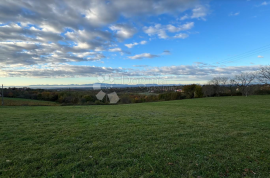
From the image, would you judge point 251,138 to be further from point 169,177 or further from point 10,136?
point 10,136

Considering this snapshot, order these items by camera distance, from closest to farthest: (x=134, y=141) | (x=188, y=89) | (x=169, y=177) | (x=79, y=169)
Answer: (x=169, y=177), (x=79, y=169), (x=134, y=141), (x=188, y=89)

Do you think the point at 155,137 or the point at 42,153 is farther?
the point at 155,137

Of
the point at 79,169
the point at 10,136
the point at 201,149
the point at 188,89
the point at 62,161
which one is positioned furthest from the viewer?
the point at 188,89

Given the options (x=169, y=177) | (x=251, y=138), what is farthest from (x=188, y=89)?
(x=169, y=177)

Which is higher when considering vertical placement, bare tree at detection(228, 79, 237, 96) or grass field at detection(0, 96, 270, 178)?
bare tree at detection(228, 79, 237, 96)

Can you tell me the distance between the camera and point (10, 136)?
5.02 m

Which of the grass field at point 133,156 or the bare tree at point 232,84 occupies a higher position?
the bare tree at point 232,84

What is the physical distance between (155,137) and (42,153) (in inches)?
137

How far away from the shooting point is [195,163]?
329cm

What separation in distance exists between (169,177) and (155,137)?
2372mm

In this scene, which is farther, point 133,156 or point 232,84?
point 232,84

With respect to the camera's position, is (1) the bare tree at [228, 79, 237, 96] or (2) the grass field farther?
(1) the bare tree at [228, 79, 237, 96]

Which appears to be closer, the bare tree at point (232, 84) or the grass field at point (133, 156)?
the grass field at point (133, 156)

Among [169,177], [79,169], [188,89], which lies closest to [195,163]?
[169,177]
